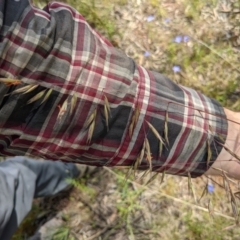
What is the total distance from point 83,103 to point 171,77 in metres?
1.07

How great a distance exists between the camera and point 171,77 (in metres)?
1.94

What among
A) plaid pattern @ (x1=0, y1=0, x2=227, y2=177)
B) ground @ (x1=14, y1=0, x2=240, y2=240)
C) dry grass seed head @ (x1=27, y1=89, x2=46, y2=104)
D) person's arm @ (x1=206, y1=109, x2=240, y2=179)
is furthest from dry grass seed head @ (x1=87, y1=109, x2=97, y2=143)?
ground @ (x1=14, y1=0, x2=240, y2=240)

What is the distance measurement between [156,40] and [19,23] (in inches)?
A: 49.1

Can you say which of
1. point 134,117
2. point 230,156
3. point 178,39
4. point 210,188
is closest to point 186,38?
point 178,39

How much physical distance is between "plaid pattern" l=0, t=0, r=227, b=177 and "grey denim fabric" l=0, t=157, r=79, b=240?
850mm

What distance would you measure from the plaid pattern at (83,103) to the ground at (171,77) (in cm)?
68

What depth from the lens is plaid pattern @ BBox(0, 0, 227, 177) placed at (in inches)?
33.9

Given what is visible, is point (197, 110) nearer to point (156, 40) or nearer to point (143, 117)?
point (143, 117)

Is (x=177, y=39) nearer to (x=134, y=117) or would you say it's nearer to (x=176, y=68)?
(x=176, y=68)

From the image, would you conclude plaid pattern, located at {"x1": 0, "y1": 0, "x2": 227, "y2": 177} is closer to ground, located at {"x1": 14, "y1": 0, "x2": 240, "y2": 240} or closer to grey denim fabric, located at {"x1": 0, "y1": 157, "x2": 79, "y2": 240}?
ground, located at {"x1": 14, "y1": 0, "x2": 240, "y2": 240}

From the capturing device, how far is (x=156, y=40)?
79.5 inches

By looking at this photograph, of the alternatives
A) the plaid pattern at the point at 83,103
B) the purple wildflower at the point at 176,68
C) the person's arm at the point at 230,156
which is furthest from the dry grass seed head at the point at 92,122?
the purple wildflower at the point at 176,68

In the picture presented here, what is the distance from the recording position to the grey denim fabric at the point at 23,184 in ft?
5.87

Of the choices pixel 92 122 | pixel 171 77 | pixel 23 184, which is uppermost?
pixel 92 122
